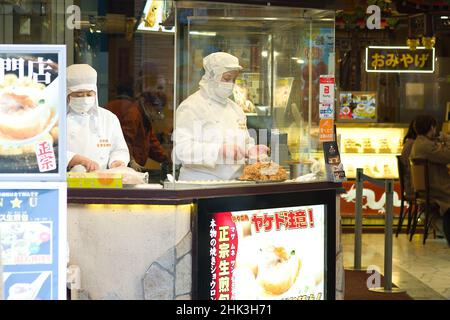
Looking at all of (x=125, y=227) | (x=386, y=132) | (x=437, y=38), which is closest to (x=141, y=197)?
(x=125, y=227)

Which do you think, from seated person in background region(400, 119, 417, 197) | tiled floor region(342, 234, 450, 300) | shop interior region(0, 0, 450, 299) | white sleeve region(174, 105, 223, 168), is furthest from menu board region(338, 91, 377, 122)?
white sleeve region(174, 105, 223, 168)

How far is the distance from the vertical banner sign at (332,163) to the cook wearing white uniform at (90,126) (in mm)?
1443

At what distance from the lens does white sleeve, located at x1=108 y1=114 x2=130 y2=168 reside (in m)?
6.25

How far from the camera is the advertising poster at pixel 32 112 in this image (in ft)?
15.1

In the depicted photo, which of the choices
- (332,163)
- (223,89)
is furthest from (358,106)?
(223,89)

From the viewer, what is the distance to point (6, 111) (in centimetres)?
463

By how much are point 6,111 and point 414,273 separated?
20.4 ft

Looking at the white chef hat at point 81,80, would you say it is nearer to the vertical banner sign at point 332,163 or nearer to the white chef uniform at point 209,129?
the white chef uniform at point 209,129

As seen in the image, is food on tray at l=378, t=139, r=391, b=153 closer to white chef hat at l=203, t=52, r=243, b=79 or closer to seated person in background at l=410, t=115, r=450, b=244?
seated person in background at l=410, t=115, r=450, b=244

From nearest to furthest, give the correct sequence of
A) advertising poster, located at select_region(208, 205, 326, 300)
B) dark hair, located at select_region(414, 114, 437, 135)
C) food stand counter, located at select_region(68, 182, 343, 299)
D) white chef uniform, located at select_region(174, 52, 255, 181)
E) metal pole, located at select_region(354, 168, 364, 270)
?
food stand counter, located at select_region(68, 182, 343, 299), advertising poster, located at select_region(208, 205, 326, 300), white chef uniform, located at select_region(174, 52, 255, 181), metal pole, located at select_region(354, 168, 364, 270), dark hair, located at select_region(414, 114, 437, 135)

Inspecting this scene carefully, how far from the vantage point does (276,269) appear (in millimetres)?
6145

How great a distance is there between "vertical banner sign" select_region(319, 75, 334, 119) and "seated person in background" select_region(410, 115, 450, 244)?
4.89m

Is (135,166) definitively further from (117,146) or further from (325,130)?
(325,130)
